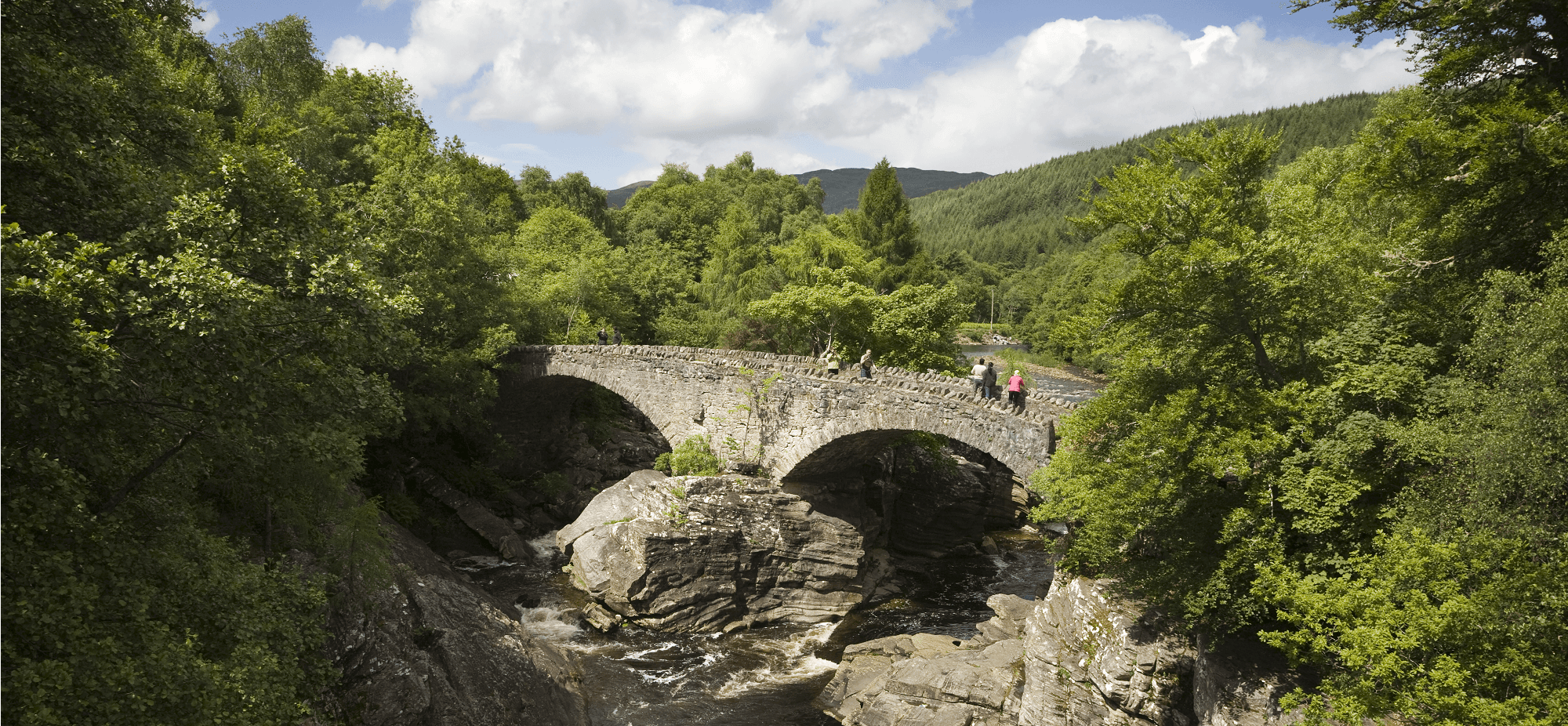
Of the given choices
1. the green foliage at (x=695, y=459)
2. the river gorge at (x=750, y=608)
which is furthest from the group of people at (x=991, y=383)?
the green foliage at (x=695, y=459)

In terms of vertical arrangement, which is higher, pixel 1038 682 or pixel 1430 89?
pixel 1430 89

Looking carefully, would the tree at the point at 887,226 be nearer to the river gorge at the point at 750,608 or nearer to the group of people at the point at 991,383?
A: the river gorge at the point at 750,608

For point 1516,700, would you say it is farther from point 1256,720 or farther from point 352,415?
point 352,415

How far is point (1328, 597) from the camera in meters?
10.5

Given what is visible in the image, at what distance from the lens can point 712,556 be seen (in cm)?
2423

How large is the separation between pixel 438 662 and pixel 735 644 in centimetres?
1047

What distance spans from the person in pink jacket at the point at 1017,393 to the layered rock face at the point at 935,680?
5932 mm

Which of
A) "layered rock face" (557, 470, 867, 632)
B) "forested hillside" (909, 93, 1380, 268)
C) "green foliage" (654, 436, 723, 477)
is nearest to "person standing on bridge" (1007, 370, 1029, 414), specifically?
"layered rock face" (557, 470, 867, 632)

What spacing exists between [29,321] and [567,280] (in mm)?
32886

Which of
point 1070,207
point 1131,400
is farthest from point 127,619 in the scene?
point 1070,207

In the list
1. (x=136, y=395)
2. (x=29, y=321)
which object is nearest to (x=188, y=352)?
(x=136, y=395)

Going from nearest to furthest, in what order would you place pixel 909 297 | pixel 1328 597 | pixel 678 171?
1. pixel 1328 597
2. pixel 909 297
3. pixel 678 171

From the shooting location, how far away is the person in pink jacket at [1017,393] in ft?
63.6

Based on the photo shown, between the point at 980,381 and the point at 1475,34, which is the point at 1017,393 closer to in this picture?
the point at 980,381
